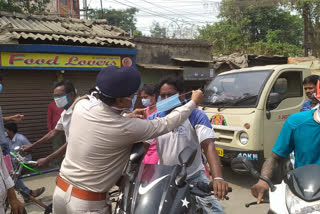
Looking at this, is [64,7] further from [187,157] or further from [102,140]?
[187,157]

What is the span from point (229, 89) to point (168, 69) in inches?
216

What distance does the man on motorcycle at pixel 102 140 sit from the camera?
5.54ft

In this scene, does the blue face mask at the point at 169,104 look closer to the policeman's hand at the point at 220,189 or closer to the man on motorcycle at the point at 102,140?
the man on motorcycle at the point at 102,140

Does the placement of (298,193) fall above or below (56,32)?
below

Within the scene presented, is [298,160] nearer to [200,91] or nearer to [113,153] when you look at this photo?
[200,91]

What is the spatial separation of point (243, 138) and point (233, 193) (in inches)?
35.4

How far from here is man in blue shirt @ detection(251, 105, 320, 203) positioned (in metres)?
1.87

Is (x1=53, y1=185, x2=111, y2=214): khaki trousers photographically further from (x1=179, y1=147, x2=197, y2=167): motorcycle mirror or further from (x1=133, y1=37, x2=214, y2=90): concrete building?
(x1=133, y1=37, x2=214, y2=90): concrete building

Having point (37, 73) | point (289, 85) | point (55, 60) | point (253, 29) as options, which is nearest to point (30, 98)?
point (37, 73)

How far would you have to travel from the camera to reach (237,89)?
527 cm

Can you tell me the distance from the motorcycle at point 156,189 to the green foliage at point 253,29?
56.2ft

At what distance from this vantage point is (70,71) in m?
7.07

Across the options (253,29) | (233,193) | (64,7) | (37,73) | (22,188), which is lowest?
(233,193)

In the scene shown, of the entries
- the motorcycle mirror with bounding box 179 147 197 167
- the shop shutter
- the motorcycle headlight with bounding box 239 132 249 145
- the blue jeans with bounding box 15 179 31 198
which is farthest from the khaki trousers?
the shop shutter
